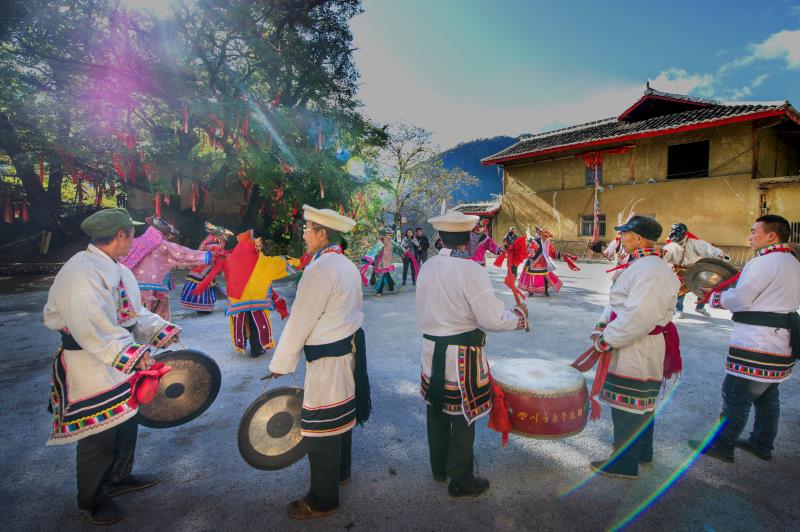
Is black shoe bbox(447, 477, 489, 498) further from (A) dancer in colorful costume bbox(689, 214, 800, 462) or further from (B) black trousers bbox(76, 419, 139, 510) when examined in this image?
(B) black trousers bbox(76, 419, 139, 510)

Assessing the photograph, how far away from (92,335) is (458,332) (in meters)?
1.93

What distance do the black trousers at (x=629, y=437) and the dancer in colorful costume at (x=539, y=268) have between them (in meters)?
6.68

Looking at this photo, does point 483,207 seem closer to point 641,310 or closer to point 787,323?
point 787,323

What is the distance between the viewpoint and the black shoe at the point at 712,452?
2725 millimetres

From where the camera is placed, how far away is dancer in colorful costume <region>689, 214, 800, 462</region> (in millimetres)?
2604

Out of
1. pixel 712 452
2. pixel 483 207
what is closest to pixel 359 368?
pixel 712 452

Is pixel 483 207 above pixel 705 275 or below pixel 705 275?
above

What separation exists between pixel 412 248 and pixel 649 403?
31.4ft

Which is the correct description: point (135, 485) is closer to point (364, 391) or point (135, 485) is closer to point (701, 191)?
point (364, 391)

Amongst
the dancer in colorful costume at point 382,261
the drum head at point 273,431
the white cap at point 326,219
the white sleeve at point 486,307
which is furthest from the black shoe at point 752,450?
the dancer in colorful costume at point 382,261

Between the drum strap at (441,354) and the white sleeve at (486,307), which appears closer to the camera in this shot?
the white sleeve at (486,307)

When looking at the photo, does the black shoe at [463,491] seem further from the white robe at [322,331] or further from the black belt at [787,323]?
the black belt at [787,323]

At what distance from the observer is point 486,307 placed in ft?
7.27

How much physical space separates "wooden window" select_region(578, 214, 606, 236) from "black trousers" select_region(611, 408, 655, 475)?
2024cm
